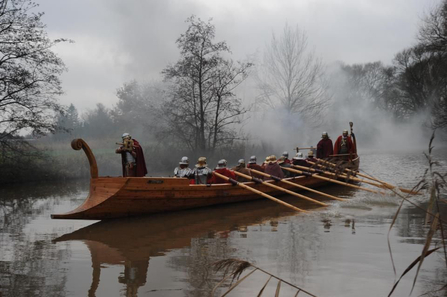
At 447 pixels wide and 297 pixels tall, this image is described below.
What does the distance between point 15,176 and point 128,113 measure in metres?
23.3

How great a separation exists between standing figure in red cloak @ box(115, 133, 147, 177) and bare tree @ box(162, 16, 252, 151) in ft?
51.1

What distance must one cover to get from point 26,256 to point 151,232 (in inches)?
107

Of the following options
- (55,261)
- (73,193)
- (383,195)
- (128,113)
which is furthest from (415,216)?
(128,113)

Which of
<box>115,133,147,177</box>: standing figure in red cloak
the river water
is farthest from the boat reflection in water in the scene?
<box>115,133,147,177</box>: standing figure in red cloak

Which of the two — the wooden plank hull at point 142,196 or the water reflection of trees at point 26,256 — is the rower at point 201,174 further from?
the water reflection of trees at point 26,256

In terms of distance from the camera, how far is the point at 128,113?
44.5 metres

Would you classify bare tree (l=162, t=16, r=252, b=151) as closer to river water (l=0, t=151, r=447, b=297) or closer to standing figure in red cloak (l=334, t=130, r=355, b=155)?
standing figure in red cloak (l=334, t=130, r=355, b=155)

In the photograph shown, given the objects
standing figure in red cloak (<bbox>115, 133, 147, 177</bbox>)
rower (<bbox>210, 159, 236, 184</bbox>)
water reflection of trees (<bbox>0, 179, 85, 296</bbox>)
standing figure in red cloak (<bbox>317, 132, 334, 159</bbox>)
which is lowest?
water reflection of trees (<bbox>0, 179, 85, 296</bbox>)

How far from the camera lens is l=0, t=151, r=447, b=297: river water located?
20.6 ft

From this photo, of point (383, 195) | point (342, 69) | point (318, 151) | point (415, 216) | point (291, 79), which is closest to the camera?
point (415, 216)

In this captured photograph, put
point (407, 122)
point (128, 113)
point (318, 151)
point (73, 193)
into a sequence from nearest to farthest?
point (73, 193)
point (318, 151)
point (128, 113)
point (407, 122)

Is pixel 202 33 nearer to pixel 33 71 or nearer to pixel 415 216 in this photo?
pixel 33 71

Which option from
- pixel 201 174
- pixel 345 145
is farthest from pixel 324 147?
pixel 201 174

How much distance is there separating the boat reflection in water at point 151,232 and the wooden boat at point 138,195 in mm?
226
